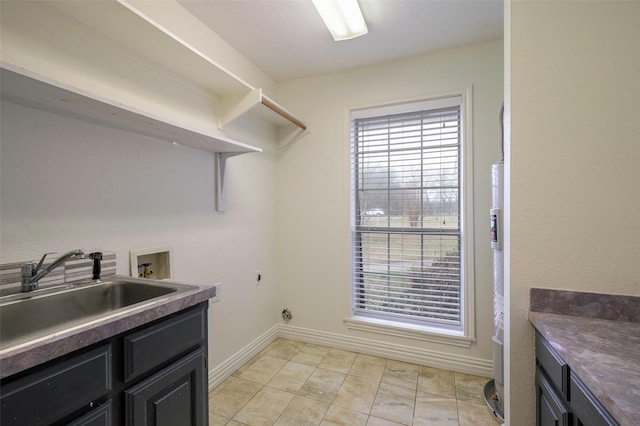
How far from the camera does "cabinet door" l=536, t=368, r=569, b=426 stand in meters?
0.97

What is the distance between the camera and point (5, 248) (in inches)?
41.9

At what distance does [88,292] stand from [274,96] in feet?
7.44

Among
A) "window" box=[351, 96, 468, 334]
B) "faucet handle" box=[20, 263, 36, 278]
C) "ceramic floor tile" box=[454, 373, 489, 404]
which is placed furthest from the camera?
"window" box=[351, 96, 468, 334]

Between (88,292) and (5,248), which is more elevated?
(5,248)

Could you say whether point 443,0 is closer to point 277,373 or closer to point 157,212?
point 157,212

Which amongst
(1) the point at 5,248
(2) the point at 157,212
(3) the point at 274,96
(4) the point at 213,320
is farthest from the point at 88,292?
(3) the point at 274,96

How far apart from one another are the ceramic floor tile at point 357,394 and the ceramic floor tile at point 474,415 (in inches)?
21.7

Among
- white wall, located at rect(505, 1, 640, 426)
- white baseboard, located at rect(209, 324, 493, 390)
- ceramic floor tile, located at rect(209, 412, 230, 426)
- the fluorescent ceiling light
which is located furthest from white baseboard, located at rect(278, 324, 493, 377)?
the fluorescent ceiling light

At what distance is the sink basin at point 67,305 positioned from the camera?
98 cm

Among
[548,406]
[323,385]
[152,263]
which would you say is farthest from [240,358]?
[548,406]

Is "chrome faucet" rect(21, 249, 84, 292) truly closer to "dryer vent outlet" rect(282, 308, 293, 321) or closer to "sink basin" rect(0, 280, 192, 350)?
"sink basin" rect(0, 280, 192, 350)

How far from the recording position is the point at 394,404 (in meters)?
1.85

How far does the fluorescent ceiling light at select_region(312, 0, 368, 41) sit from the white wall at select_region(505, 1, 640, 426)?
876mm

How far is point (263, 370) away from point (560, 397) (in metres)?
1.92
